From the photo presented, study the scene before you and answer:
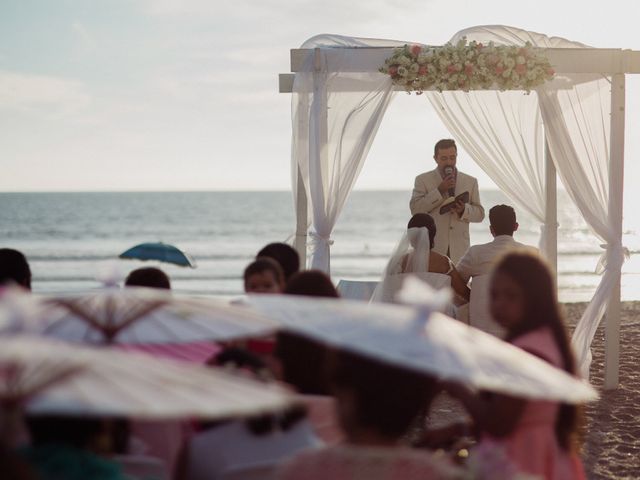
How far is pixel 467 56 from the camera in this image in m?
8.77

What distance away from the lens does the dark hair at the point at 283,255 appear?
5.72 metres

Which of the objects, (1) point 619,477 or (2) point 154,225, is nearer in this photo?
(1) point 619,477

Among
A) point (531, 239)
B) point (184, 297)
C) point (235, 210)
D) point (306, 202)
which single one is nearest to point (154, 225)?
point (235, 210)

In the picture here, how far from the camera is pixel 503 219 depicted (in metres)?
8.41

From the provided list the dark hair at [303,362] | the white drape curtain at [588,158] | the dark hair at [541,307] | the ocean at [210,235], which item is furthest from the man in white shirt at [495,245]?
the ocean at [210,235]

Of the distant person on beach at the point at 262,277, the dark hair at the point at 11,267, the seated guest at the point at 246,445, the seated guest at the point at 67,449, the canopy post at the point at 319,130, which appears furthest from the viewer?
the canopy post at the point at 319,130

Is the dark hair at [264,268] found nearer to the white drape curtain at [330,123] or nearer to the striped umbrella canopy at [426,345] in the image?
the striped umbrella canopy at [426,345]

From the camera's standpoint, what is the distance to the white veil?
27.6ft

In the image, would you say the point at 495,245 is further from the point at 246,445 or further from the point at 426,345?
the point at 426,345

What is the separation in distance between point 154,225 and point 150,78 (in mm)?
7538

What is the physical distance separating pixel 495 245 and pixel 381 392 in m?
5.95

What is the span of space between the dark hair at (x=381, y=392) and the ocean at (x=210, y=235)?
73.0 ft

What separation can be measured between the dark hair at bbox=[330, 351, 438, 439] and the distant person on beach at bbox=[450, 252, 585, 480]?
0.90 metres

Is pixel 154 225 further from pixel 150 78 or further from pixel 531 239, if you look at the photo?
pixel 531 239
